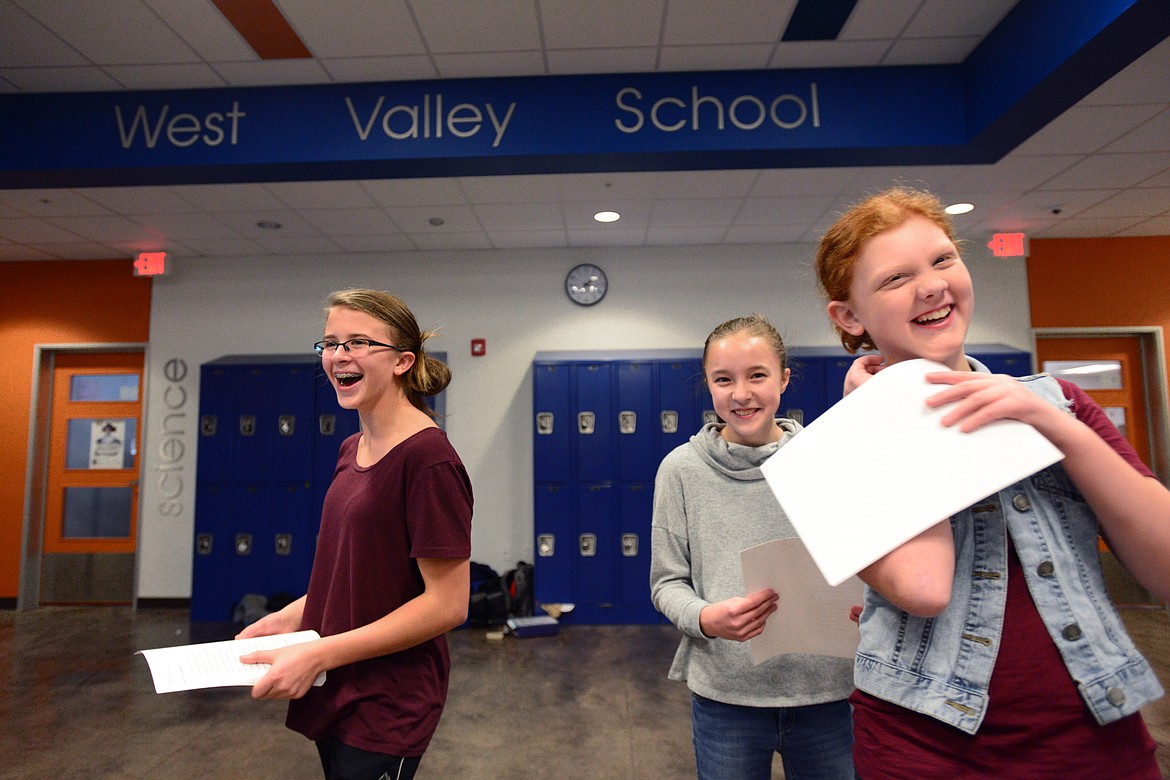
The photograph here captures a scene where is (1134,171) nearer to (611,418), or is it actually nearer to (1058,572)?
(611,418)

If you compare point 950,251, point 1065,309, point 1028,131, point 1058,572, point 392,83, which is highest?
point 392,83

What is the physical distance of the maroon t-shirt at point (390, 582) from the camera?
1.06m

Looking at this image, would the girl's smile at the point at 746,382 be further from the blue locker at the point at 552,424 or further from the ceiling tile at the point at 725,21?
the blue locker at the point at 552,424

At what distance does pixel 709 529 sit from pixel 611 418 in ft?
12.1

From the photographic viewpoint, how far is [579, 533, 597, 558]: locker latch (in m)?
A: 4.79

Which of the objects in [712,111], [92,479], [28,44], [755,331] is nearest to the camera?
[755,331]

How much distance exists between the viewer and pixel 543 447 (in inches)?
192

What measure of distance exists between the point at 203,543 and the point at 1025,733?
552 cm

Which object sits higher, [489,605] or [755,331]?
[755,331]

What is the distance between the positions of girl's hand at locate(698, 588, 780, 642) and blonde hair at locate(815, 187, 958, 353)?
503 millimetres

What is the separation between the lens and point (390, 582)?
1110 millimetres

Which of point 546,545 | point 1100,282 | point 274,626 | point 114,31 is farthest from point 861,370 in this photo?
point 1100,282

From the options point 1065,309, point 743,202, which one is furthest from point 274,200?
point 1065,309

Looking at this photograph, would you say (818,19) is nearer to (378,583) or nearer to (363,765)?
(378,583)
